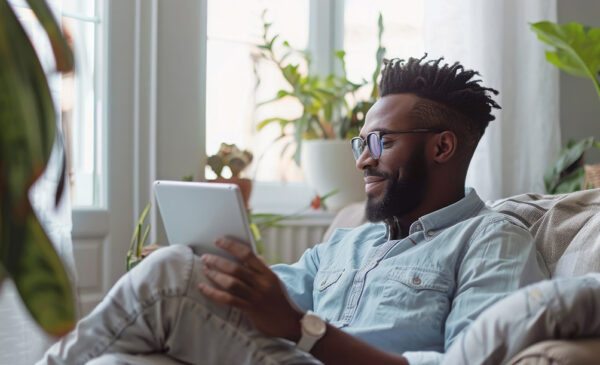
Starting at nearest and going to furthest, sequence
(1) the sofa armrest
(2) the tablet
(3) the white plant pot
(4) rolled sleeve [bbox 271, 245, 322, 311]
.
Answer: (1) the sofa armrest
(2) the tablet
(4) rolled sleeve [bbox 271, 245, 322, 311]
(3) the white plant pot

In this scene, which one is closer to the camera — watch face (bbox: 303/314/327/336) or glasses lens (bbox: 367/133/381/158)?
watch face (bbox: 303/314/327/336)

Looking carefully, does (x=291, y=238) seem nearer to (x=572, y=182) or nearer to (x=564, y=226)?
(x=572, y=182)

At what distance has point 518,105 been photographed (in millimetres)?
2686

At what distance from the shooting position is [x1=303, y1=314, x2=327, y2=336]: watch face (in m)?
1.06

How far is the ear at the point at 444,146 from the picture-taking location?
57.2 inches

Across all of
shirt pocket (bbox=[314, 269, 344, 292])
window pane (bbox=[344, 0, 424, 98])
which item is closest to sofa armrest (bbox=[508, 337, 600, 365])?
shirt pocket (bbox=[314, 269, 344, 292])

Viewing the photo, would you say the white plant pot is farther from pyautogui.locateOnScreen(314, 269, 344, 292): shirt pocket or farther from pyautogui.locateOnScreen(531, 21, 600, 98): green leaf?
pyautogui.locateOnScreen(314, 269, 344, 292): shirt pocket

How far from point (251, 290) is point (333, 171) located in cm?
167

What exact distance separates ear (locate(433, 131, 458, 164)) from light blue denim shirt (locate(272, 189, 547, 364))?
0.09 metres

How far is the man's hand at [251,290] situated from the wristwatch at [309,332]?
0.09 feet

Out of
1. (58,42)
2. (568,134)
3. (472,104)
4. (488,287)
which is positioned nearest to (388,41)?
(568,134)

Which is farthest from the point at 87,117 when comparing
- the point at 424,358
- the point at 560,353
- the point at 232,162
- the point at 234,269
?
the point at 560,353

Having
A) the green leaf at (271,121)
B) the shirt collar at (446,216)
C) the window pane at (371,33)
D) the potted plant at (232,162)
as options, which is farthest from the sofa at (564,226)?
the window pane at (371,33)

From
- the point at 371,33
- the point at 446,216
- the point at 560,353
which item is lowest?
the point at 560,353
